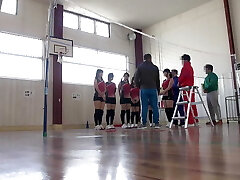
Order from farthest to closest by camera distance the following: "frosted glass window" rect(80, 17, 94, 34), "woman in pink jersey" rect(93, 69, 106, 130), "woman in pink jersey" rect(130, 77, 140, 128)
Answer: "frosted glass window" rect(80, 17, 94, 34) < "woman in pink jersey" rect(130, 77, 140, 128) < "woman in pink jersey" rect(93, 69, 106, 130)

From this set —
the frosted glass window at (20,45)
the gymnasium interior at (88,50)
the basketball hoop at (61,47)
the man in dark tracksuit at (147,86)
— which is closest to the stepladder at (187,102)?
the man in dark tracksuit at (147,86)

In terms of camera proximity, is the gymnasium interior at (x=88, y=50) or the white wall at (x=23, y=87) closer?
the white wall at (x=23, y=87)

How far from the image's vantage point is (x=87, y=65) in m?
8.01

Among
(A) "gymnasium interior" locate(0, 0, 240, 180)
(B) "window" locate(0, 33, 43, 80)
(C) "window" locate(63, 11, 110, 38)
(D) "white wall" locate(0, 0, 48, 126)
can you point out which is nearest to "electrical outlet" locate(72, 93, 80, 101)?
(A) "gymnasium interior" locate(0, 0, 240, 180)

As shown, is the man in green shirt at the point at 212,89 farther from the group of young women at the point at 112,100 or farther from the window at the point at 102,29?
the window at the point at 102,29

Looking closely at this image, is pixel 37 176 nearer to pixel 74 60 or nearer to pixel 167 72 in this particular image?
pixel 167 72

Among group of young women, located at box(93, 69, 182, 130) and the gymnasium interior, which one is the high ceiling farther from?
group of young women, located at box(93, 69, 182, 130)

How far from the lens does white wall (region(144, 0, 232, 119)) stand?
24.0ft

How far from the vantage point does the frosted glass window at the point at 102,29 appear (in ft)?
28.5

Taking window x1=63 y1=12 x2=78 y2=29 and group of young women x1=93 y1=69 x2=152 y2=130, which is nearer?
group of young women x1=93 y1=69 x2=152 y2=130

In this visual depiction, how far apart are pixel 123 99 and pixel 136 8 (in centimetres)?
333

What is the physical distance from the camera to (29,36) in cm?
707

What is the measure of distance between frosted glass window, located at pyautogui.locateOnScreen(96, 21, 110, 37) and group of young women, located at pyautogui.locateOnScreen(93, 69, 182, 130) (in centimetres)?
317

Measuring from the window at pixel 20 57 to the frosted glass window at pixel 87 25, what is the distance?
161 cm
